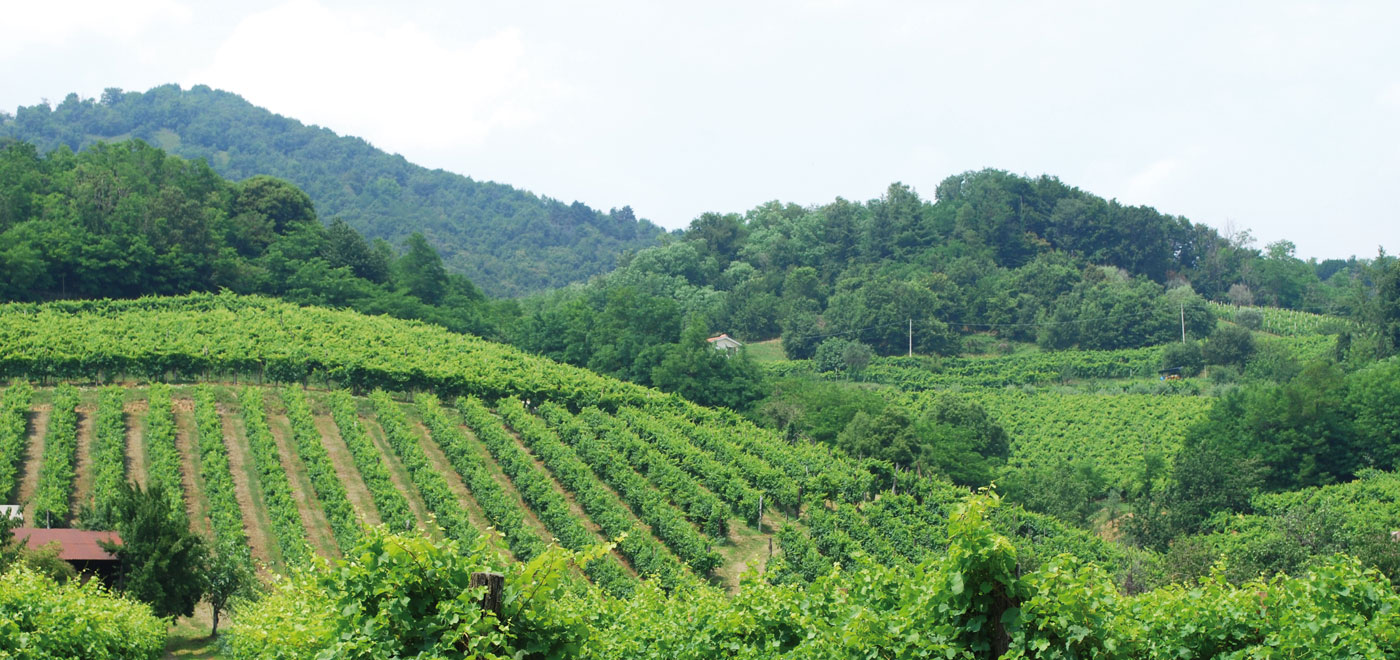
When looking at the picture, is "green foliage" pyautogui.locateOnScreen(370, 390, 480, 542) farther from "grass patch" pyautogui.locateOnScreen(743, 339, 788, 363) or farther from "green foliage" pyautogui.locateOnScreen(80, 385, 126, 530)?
"grass patch" pyautogui.locateOnScreen(743, 339, 788, 363)

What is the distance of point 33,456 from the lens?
103ft

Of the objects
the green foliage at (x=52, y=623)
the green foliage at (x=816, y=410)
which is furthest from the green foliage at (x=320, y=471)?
the green foliage at (x=816, y=410)

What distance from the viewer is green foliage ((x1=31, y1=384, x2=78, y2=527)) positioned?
27094 millimetres

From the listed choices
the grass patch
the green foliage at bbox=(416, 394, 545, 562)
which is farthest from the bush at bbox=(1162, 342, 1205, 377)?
the green foliage at bbox=(416, 394, 545, 562)

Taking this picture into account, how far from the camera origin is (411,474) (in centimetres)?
3356

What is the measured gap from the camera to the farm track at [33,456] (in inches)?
1136

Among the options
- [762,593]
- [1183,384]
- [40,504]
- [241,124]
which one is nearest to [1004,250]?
[1183,384]

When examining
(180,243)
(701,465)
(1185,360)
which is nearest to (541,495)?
(701,465)

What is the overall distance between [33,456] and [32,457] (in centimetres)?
5

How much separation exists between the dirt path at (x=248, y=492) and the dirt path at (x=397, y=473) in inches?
140

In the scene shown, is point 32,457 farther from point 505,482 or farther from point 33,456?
point 505,482

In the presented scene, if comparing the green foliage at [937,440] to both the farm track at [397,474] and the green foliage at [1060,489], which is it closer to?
the green foliage at [1060,489]

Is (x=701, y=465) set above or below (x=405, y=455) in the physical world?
below

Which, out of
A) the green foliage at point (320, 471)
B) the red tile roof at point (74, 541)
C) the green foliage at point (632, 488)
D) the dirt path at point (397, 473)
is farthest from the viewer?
the dirt path at point (397, 473)
